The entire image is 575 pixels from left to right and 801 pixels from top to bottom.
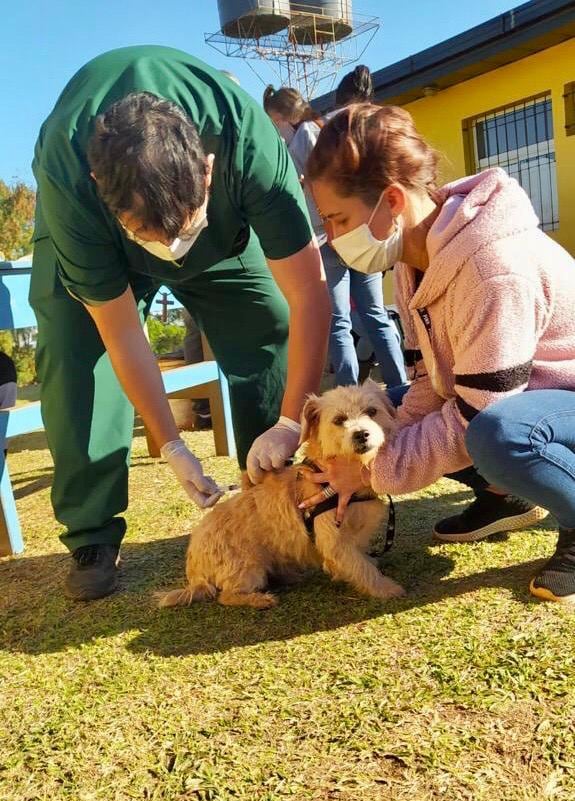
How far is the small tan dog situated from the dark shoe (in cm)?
30

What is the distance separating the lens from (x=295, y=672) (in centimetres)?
219

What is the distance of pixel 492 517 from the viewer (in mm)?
2949

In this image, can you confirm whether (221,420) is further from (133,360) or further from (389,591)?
(389,591)

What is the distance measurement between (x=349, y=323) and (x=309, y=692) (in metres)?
3.61

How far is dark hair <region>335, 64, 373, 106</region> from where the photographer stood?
17.7 ft

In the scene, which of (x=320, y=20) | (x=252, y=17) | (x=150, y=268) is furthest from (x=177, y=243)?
(x=320, y=20)

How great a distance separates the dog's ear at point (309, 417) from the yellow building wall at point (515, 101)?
6855 mm

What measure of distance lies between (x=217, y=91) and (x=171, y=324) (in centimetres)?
1012

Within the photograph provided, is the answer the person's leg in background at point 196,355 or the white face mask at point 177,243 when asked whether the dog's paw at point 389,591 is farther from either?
the person's leg in background at point 196,355

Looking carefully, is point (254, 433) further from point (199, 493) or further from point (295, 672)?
point (295, 672)

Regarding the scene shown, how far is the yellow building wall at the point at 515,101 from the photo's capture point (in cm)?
976

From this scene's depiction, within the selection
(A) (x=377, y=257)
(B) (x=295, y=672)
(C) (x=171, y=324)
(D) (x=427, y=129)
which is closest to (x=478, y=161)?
(D) (x=427, y=129)

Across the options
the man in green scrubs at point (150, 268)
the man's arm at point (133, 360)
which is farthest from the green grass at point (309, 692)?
the man's arm at point (133, 360)

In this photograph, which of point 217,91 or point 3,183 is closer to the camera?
point 217,91
